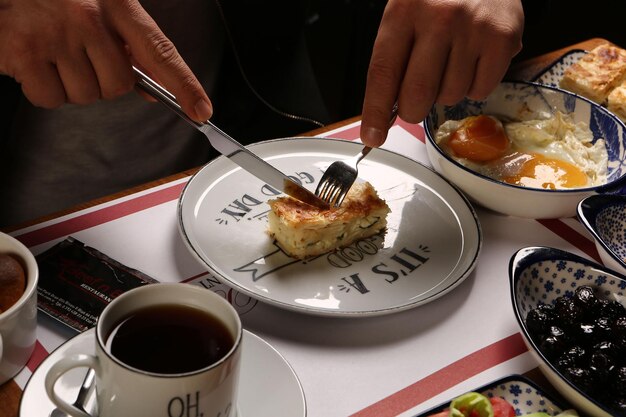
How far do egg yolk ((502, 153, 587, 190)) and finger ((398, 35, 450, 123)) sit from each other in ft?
0.86

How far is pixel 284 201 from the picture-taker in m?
1.28

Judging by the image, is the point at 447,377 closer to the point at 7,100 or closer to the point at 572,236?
the point at 572,236

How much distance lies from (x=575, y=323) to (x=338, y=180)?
52cm

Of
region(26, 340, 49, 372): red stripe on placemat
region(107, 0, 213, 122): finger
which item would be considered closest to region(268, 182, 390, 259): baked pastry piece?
region(107, 0, 213, 122): finger

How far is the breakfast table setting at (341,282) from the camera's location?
0.96m

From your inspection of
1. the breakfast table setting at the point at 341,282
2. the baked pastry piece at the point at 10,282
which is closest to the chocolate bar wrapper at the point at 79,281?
the breakfast table setting at the point at 341,282

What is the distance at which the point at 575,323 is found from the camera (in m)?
1.03

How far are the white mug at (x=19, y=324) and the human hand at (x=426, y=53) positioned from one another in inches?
25.8

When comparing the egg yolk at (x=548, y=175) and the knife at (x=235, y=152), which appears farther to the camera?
the egg yolk at (x=548, y=175)

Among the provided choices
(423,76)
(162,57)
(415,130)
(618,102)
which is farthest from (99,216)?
(618,102)

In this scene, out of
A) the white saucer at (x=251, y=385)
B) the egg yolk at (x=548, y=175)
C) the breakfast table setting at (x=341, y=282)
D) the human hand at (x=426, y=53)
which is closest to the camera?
the white saucer at (x=251, y=385)

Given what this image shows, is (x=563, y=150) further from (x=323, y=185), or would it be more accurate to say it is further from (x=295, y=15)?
(x=295, y=15)

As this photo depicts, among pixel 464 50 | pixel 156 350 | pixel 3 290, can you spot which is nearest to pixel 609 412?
pixel 156 350

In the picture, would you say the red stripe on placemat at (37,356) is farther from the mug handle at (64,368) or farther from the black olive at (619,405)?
the black olive at (619,405)
